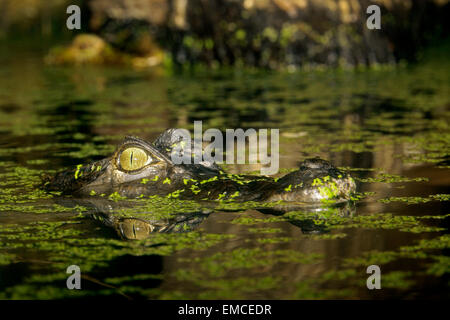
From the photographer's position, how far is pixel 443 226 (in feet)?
13.1

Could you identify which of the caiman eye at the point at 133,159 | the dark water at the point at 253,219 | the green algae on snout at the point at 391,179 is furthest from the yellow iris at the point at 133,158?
the green algae on snout at the point at 391,179

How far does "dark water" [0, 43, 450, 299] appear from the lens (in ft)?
10.6

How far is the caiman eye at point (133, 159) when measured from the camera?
4.62m

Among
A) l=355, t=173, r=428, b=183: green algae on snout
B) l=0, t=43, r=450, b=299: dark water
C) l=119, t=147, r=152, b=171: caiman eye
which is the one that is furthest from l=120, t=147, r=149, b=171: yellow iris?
l=355, t=173, r=428, b=183: green algae on snout

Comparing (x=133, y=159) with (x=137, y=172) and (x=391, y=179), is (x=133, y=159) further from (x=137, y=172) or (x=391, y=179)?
(x=391, y=179)

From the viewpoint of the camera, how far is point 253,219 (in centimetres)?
423

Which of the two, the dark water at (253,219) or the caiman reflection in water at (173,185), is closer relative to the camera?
the dark water at (253,219)

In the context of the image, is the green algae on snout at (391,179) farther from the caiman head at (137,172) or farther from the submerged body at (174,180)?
the caiman head at (137,172)

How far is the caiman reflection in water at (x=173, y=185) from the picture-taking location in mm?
4246

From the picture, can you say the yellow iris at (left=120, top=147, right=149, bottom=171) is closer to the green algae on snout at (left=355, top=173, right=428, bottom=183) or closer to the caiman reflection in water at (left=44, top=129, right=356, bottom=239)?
the caiman reflection in water at (left=44, top=129, right=356, bottom=239)

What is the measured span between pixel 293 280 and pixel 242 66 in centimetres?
1264

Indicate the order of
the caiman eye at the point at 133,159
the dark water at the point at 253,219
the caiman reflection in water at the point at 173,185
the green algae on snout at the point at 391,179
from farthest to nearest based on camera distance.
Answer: the green algae on snout at the point at 391,179 < the caiman eye at the point at 133,159 < the caiman reflection in water at the point at 173,185 < the dark water at the point at 253,219

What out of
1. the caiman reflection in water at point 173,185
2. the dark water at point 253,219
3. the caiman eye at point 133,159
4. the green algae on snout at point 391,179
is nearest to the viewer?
the dark water at point 253,219

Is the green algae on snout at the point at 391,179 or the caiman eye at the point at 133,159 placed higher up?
the caiman eye at the point at 133,159
